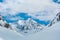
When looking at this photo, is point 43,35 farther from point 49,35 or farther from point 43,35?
point 49,35

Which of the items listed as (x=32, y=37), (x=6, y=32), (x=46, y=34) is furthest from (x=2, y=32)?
(x=46, y=34)

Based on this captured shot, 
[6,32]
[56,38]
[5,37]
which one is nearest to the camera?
[56,38]

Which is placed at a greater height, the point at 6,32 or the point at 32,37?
the point at 6,32

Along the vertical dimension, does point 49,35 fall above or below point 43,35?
below

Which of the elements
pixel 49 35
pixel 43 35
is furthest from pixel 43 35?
pixel 49 35

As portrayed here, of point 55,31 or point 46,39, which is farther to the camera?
point 55,31

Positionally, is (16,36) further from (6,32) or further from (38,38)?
(38,38)

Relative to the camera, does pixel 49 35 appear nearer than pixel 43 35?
Yes

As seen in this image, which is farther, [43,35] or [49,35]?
[43,35]

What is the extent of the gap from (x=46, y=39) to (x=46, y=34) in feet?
1.66

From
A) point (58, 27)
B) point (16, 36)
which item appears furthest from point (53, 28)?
point (16, 36)

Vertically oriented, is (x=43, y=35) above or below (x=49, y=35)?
above

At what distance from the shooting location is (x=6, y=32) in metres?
9.60

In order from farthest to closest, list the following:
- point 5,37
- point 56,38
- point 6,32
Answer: point 6,32, point 5,37, point 56,38
